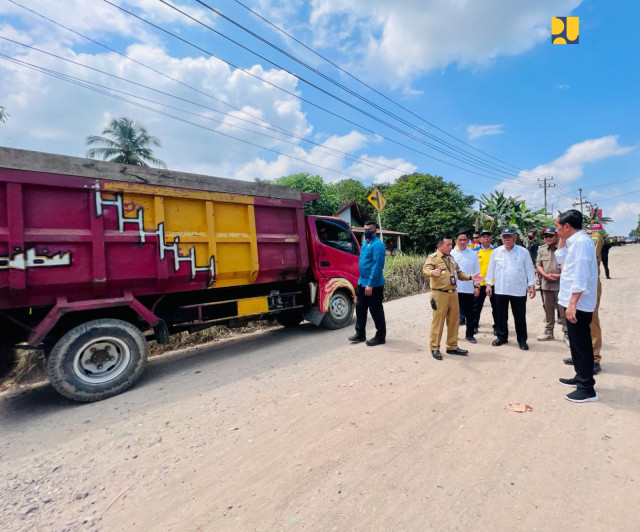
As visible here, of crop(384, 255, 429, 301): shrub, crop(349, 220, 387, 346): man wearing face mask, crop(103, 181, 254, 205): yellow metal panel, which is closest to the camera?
crop(103, 181, 254, 205): yellow metal panel

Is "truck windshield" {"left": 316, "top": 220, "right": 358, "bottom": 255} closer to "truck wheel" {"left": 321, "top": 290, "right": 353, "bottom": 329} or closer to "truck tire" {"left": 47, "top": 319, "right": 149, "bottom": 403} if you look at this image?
"truck wheel" {"left": 321, "top": 290, "right": 353, "bottom": 329}

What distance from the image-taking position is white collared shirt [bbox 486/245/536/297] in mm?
4578

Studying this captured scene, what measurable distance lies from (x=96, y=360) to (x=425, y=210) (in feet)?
70.1

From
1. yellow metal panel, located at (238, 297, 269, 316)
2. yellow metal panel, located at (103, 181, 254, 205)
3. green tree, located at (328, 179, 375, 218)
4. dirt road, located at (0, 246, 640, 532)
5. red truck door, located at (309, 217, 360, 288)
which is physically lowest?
dirt road, located at (0, 246, 640, 532)

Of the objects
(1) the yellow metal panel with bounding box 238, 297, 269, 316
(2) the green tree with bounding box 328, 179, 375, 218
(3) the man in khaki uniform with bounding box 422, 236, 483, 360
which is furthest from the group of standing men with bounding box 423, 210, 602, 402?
(2) the green tree with bounding box 328, 179, 375, 218

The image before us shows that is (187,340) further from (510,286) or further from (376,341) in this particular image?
(510,286)

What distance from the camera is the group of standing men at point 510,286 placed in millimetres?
2967

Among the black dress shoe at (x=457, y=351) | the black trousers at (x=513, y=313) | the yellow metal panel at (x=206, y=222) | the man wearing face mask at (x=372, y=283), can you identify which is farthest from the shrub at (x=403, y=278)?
the yellow metal panel at (x=206, y=222)

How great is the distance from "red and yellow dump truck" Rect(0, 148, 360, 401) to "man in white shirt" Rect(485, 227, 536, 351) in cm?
321

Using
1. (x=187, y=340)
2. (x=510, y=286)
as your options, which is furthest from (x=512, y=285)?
(x=187, y=340)

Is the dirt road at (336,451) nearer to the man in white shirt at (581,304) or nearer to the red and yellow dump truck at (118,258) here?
the man in white shirt at (581,304)

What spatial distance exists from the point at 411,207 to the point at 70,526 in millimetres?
22708

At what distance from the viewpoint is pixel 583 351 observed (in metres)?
2.98

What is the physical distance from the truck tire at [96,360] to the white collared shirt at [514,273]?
A: 4.78 m
